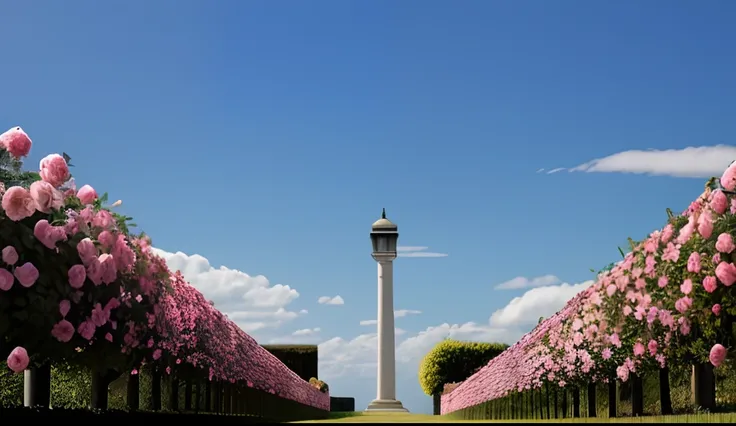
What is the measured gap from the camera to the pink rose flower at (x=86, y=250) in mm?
9453

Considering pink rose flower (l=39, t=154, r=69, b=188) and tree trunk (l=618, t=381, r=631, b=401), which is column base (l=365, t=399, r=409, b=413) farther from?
pink rose flower (l=39, t=154, r=69, b=188)

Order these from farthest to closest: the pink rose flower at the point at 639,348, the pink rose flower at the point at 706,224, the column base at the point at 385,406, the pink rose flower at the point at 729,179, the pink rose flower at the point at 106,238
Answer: the column base at the point at 385,406 → the pink rose flower at the point at 639,348 → the pink rose flower at the point at 106,238 → the pink rose flower at the point at 706,224 → the pink rose flower at the point at 729,179

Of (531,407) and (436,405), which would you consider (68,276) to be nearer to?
(531,407)

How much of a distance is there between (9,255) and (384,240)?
113ft

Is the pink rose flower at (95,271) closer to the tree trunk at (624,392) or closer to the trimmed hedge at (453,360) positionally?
the tree trunk at (624,392)

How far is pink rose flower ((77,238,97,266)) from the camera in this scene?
945cm

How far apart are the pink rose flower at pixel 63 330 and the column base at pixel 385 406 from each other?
32.7 metres

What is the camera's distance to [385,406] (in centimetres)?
4150

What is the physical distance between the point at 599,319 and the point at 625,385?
7.06m

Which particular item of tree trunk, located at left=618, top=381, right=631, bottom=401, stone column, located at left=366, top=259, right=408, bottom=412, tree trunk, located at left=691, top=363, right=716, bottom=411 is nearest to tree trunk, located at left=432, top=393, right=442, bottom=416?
stone column, located at left=366, top=259, right=408, bottom=412

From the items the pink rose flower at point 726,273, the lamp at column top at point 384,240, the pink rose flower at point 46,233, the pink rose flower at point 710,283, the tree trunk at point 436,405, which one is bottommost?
the tree trunk at point 436,405

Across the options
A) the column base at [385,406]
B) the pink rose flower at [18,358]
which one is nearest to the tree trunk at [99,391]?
the pink rose flower at [18,358]

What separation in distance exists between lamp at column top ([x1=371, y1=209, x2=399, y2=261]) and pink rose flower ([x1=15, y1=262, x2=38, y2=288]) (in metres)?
33.9

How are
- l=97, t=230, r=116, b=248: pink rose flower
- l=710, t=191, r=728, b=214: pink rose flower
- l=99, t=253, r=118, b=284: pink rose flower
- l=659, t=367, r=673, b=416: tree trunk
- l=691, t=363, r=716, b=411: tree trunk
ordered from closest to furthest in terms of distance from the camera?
l=710, t=191, r=728, b=214: pink rose flower
l=99, t=253, r=118, b=284: pink rose flower
l=97, t=230, r=116, b=248: pink rose flower
l=691, t=363, r=716, b=411: tree trunk
l=659, t=367, r=673, b=416: tree trunk
